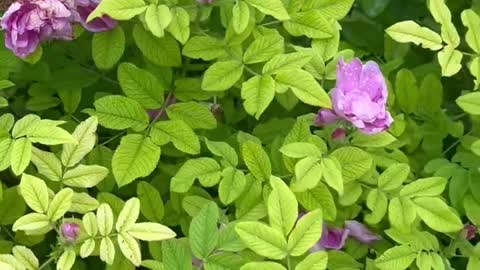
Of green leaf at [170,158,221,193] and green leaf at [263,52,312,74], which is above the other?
green leaf at [263,52,312,74]

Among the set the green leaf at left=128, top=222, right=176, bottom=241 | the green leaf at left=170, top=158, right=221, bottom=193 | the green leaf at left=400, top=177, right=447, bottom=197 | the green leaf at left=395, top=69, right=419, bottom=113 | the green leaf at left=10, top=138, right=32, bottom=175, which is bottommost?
the green leaf at left=400, top=177, right=447, bottom=197

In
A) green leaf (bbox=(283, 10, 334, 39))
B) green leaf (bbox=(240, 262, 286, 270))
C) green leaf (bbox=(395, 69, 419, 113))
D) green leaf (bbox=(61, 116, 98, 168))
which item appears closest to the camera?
green leaf (bbox=(240, 262, 286, 270))

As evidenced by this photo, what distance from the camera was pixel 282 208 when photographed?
3.11ft

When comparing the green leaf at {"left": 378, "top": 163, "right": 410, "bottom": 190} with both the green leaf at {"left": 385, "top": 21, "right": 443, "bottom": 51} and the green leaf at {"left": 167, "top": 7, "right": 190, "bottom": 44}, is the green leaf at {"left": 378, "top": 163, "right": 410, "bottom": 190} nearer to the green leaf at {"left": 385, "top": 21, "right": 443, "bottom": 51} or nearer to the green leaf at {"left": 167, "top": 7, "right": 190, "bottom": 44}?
the green leaf at {"left": 385, "top": 21, "right": 443, "bottom": 51}

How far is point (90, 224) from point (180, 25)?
28 centimetres

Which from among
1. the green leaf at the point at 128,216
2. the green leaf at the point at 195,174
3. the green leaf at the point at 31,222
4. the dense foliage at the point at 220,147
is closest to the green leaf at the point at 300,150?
the dense foliage at the point at 220,147

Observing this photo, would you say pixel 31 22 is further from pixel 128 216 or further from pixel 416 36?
pixel 416 36

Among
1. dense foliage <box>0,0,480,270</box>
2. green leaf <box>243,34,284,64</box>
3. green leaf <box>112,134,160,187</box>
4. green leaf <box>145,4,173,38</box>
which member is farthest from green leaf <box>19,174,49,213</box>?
green leaf <box>243,34,284,64</box>

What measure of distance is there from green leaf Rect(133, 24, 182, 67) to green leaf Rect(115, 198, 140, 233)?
0.26 meters

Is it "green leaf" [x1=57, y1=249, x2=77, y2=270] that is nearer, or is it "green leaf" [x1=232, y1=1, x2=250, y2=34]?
"green leaf" [x1=57, y1=249, x2=77, y2=270]

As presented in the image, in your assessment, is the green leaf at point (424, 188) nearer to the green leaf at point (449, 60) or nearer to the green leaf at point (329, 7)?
the green leaf at point (449, 60)

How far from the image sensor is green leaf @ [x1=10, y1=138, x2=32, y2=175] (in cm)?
94

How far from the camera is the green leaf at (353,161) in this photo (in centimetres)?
109

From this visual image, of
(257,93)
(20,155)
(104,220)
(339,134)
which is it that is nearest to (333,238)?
(339,134)
